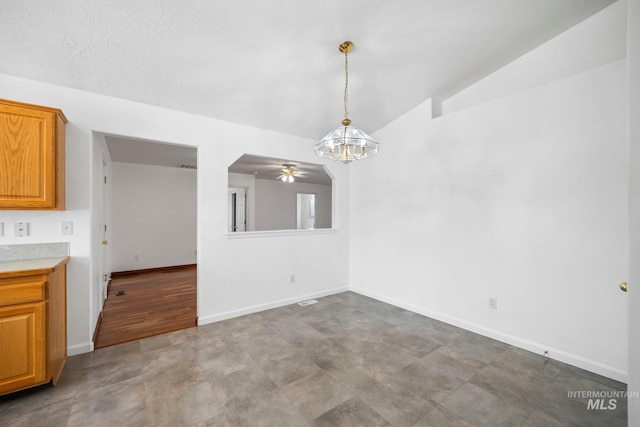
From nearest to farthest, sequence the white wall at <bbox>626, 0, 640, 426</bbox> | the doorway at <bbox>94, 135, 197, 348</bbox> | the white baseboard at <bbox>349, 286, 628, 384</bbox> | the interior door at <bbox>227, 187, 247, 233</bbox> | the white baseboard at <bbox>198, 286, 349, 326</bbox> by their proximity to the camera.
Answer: the white wall at <bbox>626, 0, 640, 426</bbox>, the white baseboard at <bbox>349, 286, 628, 384</bbox>, the white baseboard at <bbox>198, 286, 349, 326</bbox>, the doorway at <bbox>94, 135, 197, 348</bbox>, the interior door at <bbox>227, 187, 247, 233</bbox>

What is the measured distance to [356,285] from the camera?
462 cm

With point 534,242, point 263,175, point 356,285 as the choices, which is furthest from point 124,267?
point 534,242

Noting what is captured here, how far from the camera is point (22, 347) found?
6.10ft

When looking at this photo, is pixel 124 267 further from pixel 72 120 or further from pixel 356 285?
pixel 356 285

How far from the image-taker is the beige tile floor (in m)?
1.79

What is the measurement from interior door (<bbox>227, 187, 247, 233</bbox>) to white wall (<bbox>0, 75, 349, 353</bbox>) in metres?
4.12

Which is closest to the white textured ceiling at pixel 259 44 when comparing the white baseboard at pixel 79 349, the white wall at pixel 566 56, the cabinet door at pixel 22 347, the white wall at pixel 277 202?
the white wall at pixel 566 56

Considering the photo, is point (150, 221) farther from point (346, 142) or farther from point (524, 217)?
point (524, 217)

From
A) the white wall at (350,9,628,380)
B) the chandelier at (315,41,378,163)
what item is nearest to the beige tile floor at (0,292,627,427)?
the white wall at (350,9,628,380)

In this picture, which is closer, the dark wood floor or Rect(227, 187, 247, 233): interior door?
the dark wood floor

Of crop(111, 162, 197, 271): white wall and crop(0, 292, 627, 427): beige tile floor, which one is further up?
crop(111, 162, 197, 271): white wall

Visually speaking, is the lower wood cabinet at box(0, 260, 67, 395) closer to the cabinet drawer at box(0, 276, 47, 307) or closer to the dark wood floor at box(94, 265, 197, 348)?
the cabinet drawer at box(0, 276, 47, 307)

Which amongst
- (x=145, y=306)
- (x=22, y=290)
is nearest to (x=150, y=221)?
(x=145, y=306)

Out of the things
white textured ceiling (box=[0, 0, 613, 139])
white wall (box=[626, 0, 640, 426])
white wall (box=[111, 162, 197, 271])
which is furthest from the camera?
white wall (box=[111, 162, 197, 271])
